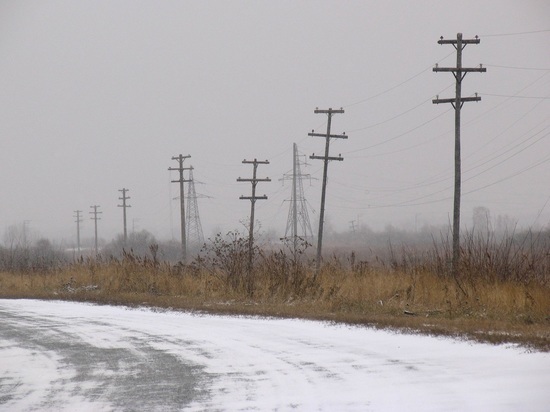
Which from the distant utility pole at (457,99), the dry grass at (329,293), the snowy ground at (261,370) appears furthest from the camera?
the distant utility pole at (457,99)

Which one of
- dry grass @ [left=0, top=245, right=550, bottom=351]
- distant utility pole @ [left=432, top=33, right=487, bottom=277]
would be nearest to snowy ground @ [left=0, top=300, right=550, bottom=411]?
dry grass @ [left=0, top=245, right=550, bottom=351]

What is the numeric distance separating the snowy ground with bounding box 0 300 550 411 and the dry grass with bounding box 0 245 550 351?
4.83ft

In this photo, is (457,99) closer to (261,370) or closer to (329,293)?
(329,293)

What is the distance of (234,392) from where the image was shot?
8430 mm

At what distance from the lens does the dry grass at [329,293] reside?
14.3m

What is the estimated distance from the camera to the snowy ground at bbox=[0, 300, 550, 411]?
7918mm

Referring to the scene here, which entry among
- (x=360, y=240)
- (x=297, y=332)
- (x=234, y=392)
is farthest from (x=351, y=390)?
(x=360, y=240)

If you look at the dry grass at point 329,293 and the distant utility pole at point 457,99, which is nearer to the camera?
the dry grass at point 329,293

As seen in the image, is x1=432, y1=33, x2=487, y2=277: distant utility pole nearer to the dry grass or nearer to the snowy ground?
the dry grass

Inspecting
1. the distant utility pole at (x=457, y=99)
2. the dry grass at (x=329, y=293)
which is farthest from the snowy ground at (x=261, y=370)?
the distant utility pole at (x=457, y=99)

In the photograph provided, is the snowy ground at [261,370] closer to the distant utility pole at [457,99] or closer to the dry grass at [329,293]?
the dry grass at [329,293]

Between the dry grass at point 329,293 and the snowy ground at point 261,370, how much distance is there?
1.47 meters

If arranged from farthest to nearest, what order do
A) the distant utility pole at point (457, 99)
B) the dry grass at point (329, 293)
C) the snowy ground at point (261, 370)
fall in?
the distant utility pole at point (457, 99) < the dry grass at point (329, 293) < the snowy ground at point (261, 370)

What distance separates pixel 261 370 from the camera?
385 inches
